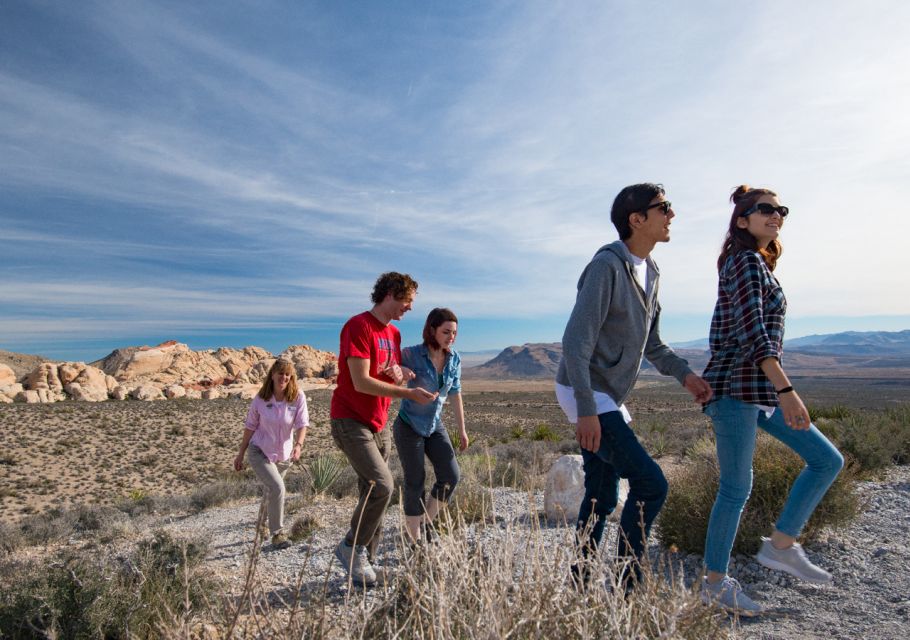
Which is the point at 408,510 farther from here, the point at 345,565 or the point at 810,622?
the point at 810,622

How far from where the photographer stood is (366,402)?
11.4 ft

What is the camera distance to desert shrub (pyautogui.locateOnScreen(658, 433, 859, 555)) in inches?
155

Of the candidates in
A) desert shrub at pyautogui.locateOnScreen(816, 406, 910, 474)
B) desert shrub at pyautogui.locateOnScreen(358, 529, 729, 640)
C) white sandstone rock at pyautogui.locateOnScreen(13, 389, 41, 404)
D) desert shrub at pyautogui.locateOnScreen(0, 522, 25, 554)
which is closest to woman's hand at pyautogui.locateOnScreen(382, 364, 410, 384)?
desert shrub at pyautogui.locateOnScreen(358, 529, 729, 640)

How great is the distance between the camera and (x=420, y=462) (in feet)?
11.9

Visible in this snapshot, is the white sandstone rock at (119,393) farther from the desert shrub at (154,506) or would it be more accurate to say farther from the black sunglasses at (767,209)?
the black sunglasses at (767,209)

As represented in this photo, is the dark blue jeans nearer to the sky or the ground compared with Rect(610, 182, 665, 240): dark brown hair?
nearer to the ground

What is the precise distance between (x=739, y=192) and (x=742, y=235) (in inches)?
11.4

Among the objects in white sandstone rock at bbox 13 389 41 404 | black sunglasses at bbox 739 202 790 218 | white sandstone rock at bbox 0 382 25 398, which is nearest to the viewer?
black sunglasses at bbox 739 202 790 218

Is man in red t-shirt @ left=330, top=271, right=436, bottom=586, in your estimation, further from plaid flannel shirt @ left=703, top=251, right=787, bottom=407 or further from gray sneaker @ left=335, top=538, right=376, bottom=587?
plaid flannel shirt @ left=703, top=251, right=787, bottom=407

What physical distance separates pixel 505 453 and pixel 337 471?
16.6 feet

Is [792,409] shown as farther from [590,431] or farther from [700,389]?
[590,431]

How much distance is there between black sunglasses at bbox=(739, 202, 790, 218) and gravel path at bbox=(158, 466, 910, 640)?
187 cm

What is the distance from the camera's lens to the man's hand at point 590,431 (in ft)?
7.79

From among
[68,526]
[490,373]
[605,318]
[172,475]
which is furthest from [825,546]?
[490,373]
